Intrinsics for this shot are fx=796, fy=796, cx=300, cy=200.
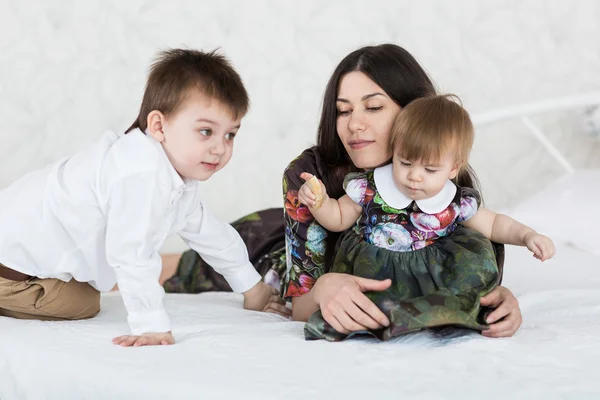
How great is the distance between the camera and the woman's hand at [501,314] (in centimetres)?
145

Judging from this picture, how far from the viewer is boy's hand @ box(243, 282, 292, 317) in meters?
1.86

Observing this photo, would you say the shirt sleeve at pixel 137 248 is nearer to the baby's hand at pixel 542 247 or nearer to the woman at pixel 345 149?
the woman at pixel 345 149

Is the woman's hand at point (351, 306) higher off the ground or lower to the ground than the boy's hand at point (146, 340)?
higher

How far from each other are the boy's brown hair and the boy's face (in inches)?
0.5

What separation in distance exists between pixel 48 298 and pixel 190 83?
0.55 metres

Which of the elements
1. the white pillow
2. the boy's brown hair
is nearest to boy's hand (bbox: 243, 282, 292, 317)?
the boy's brown hair

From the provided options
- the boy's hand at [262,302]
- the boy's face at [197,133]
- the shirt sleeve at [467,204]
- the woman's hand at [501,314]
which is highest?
the boy's face at [197,133]

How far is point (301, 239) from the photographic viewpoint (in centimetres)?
178

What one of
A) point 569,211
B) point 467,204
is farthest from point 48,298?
point 569,211

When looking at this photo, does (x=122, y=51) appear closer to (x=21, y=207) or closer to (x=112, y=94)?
(x=112, y=94)

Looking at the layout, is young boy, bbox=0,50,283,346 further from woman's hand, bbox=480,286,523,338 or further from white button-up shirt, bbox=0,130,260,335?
woman's hand, bbox=480,286,523,338

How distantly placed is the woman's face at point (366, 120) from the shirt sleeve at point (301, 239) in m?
0.15

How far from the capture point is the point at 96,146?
1608mm

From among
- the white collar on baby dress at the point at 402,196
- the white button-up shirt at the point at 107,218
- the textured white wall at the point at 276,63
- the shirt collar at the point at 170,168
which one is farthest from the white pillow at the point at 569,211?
the shirt collar at the point at 170,168
